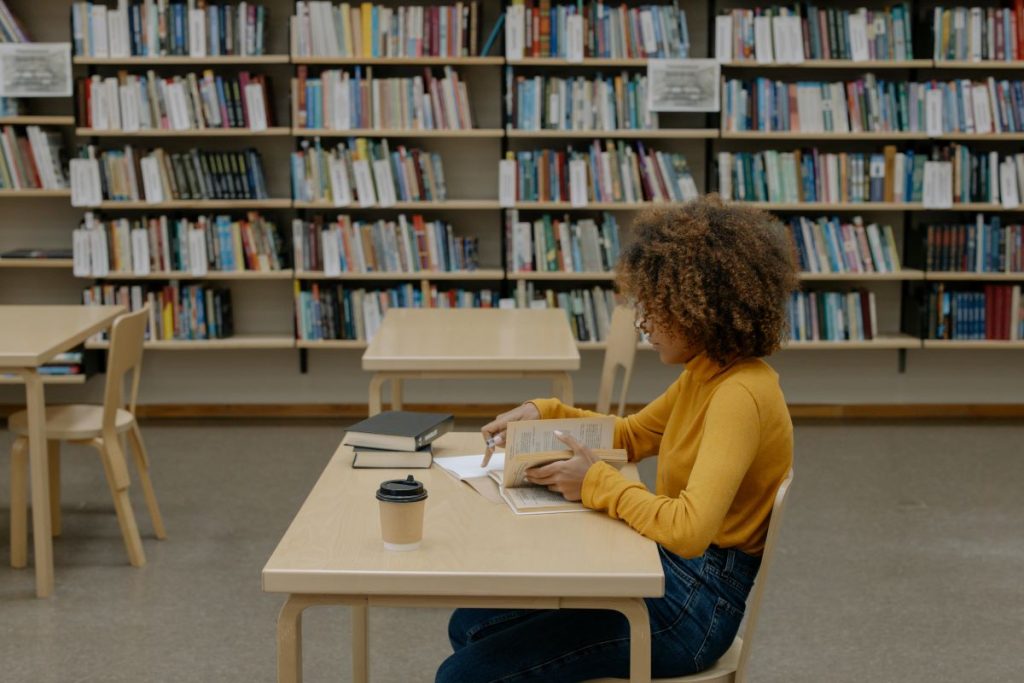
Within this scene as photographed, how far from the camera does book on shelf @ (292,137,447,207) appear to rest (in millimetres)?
5273

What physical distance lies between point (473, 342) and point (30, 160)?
291cm

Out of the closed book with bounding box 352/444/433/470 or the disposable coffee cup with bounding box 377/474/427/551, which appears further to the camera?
the closed book with bounding box 352/444/433/470

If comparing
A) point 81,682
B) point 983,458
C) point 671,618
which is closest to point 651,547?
point 671,618

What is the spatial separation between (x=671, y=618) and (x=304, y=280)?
156 inches

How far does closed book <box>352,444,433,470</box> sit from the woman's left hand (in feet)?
0.89

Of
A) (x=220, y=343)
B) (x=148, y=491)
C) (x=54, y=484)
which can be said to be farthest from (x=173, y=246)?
(x=148, y=491)

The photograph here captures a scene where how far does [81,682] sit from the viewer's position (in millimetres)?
2846

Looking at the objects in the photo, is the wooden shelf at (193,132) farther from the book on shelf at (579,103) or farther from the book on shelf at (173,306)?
the book on shelf at (579,103)

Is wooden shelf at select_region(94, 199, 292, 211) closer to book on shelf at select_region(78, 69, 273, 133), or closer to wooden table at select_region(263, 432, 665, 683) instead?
book on shelf at select_region(78, 69, 273, 133)

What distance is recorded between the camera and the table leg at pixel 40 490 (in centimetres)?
332

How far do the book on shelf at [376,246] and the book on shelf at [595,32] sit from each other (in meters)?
0.84

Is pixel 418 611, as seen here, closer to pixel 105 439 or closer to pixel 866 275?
pixel 105 439

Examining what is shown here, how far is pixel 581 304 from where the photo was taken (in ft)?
17.7

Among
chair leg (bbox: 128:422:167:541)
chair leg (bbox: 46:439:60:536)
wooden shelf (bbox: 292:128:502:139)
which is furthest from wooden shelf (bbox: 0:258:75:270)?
chair leg (bbox: 128:422:167:541)
